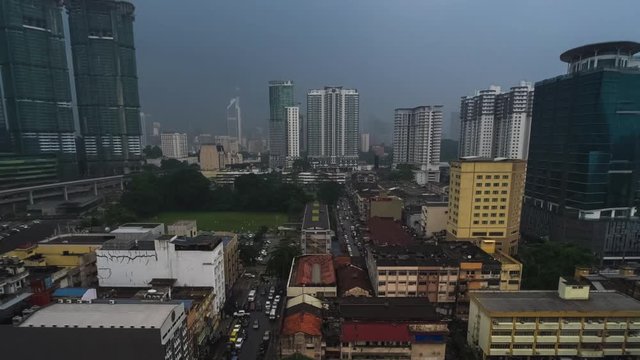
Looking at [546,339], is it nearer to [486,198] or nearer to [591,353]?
[591,353]

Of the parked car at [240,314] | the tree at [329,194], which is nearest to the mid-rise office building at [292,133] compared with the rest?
the tree at [329,194]

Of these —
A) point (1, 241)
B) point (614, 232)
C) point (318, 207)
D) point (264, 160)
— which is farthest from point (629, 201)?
point (264, 160)

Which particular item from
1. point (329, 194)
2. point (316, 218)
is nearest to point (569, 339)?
point (316, 218)

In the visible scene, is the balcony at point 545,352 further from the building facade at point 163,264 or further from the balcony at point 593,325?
the building facade at point 163,264

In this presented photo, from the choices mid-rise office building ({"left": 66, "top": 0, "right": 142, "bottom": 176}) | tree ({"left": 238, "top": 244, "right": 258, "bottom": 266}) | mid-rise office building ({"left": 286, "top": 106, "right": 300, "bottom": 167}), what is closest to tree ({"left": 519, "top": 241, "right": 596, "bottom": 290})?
tree ({"left": 238, "top": 244, "right": 258, "bottom": 266})

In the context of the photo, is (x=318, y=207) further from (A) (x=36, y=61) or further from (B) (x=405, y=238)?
(A) (x=36, y=61)

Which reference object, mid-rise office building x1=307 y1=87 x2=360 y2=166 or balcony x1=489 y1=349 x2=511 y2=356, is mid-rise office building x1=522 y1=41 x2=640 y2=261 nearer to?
balcony x1=489 y1=349 x2=511 y2=356
